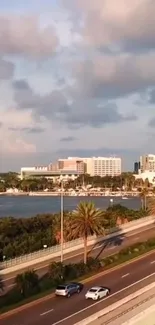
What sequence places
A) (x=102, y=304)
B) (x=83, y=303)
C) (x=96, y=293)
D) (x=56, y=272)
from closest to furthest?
(x=102, y=304) < (x=83, y=303) < (x=96, y=293) < (x=56, y=272)

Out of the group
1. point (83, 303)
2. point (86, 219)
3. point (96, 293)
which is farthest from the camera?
point (86, 219)

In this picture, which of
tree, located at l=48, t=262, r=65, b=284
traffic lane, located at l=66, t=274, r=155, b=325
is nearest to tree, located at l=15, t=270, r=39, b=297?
tree, located at l=48, t=262, r=65, b=284

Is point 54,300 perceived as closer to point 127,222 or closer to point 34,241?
point 34,241

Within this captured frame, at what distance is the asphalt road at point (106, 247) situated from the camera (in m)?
48.1

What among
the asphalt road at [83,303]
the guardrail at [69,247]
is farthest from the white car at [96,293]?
the guardrail at [69,247]

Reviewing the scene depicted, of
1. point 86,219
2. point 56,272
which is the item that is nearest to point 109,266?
point 86,219

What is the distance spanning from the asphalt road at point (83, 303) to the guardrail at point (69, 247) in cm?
876

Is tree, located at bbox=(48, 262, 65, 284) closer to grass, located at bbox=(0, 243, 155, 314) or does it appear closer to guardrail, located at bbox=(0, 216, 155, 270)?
grass, located at bbox=(0, 243, 155, 314)

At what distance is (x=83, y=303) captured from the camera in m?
36.7

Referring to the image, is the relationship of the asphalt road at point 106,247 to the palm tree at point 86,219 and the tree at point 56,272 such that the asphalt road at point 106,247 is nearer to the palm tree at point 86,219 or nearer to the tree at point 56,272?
the tree at point 56,272

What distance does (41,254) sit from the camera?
2148 inches

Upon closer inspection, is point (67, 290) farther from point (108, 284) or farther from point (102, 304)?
point (108, 284)

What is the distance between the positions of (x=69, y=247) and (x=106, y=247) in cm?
500

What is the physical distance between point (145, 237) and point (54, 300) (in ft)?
113
